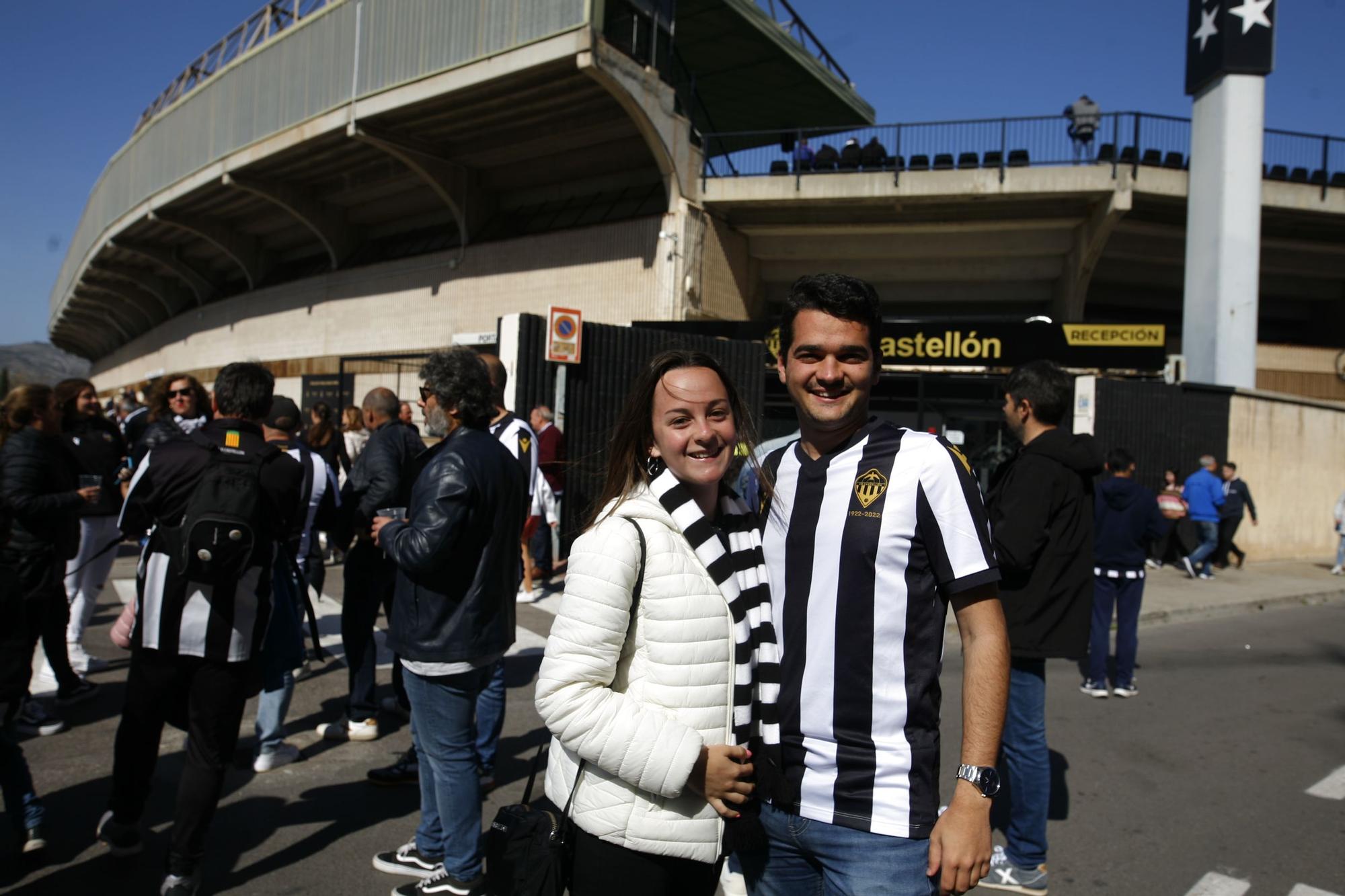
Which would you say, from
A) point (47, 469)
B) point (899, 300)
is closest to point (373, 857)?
point (47, 469)

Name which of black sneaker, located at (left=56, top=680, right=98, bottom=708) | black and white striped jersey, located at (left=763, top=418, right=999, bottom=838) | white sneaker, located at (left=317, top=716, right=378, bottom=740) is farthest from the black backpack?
black sneaker, located at (left=56, top=680, right=98, bottom=708)

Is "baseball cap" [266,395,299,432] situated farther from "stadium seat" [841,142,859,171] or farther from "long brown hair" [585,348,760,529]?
"stadium seat" [841,142,859,171]

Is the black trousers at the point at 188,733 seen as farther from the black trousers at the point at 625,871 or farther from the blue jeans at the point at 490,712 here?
the black trousers at the point at 625,871

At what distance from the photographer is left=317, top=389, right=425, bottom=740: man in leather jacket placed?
4.69 metres

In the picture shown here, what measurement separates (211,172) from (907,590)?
2619 centimetres

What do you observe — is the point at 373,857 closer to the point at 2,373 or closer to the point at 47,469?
the point at 47,469

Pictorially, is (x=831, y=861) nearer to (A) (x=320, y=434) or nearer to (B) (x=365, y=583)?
(B) (x=365, y=583)

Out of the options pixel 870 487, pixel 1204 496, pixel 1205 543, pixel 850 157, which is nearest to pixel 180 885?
pixel 870 487

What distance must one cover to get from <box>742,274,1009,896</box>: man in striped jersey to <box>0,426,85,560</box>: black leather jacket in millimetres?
4734

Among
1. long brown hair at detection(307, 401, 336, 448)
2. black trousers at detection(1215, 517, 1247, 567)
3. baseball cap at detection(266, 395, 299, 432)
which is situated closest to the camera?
baseball cap at detection(266, 395, 299, 432)

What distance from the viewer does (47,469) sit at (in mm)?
4969

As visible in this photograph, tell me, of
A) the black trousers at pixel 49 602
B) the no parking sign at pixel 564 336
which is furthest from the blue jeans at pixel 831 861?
the no parking sign at pixel 564 336

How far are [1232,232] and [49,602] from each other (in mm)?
18395

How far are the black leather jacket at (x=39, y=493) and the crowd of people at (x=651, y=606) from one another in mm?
17
